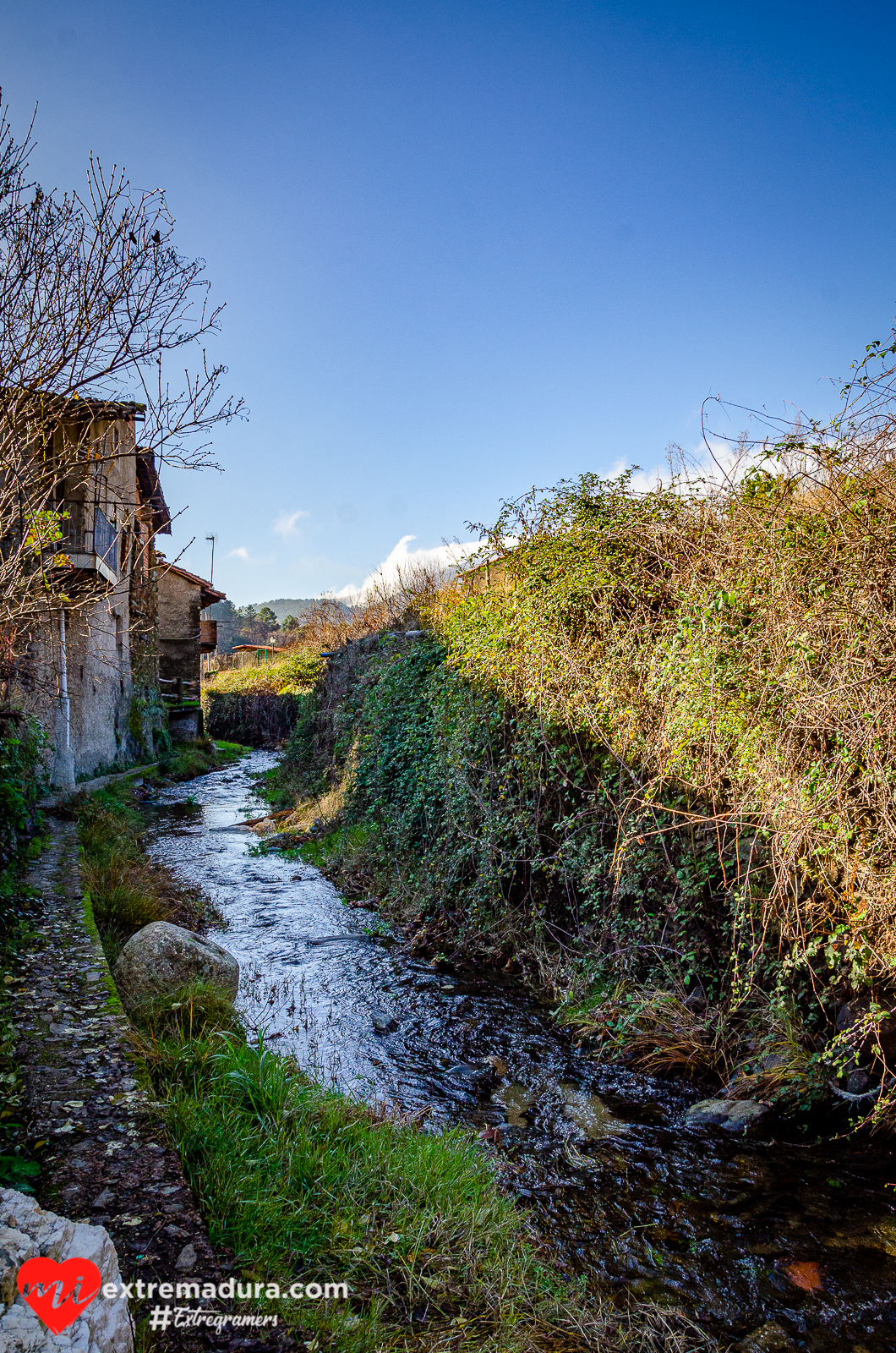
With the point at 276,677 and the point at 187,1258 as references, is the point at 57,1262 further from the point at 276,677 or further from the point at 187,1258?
the point at 276,677

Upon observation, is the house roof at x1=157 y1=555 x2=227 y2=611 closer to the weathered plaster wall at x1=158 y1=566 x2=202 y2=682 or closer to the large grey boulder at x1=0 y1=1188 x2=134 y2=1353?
the weathered plaster wall at x1=158 y1=566 x2=202 y2=682

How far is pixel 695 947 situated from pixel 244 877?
20.9ft

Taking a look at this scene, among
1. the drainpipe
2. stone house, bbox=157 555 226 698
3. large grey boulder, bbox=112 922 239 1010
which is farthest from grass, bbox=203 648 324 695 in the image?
large grey boulder, bbox=112 922 239 1010

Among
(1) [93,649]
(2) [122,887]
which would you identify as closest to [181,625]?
(1) [93,649]

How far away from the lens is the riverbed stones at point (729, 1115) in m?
3.77

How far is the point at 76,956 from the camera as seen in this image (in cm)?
447

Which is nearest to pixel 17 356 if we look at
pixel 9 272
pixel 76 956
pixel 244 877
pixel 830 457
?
pixel 9 272

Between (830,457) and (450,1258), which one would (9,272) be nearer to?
(830,457)

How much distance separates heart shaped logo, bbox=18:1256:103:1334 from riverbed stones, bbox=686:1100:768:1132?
3316 mm

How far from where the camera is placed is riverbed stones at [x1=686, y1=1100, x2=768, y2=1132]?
3770 millimetres

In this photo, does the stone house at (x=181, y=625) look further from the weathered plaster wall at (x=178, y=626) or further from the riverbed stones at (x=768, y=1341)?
the riverbed stones at (x=768, y=1341)

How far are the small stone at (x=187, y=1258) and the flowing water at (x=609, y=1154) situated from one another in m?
1.57

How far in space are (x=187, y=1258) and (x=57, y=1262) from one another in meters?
0.69

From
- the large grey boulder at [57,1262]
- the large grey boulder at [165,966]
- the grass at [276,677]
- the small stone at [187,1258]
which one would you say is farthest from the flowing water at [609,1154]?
the grass at [276,677]
